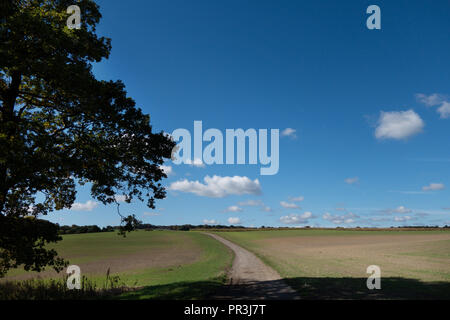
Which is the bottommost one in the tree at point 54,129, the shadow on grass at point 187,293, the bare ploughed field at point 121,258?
the bare ploughed field at point 121,258

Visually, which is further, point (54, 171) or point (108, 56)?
point (108, 56)

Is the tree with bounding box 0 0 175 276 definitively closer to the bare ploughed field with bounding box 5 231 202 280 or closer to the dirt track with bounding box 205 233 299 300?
the dirt track with bounding box 205 233 299 300

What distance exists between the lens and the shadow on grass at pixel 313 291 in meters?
13.3

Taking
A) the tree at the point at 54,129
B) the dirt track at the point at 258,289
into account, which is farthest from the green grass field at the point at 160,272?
the tree at the point at 54,129

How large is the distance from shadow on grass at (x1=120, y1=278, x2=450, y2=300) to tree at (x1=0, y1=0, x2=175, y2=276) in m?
5.36

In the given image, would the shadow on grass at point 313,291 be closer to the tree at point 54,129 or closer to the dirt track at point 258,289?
→ the dirt track at point 258,289

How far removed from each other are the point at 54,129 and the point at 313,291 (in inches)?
665

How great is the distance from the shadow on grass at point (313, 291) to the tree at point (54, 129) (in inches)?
211

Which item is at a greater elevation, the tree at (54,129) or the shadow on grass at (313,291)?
the tree at (54,129)

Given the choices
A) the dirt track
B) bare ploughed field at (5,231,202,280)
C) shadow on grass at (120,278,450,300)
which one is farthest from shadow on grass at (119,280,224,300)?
bare ploughed field at (5,231,202,280)
